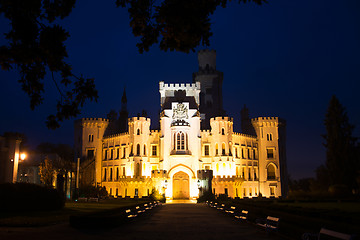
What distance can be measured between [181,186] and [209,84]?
28212mm

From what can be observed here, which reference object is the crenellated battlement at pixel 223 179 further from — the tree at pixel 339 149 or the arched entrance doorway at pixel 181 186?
the tree at pixel 339 149

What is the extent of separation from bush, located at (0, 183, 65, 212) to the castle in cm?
2850

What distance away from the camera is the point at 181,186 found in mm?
58750

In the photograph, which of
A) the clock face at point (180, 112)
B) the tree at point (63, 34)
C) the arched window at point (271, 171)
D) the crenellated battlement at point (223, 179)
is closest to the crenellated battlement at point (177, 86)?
the clock face at point (180, 112)

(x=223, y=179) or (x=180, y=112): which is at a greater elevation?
(x=180, y=112)

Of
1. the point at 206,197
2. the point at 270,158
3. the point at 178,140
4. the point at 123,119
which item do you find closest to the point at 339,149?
the point at 270,158

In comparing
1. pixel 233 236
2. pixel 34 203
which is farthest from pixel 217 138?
pixel 233 236

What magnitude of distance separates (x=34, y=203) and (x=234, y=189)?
39.0 metres

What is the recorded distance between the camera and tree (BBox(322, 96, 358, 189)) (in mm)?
52688

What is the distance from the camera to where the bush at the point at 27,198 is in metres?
23.3

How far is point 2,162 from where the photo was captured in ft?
120

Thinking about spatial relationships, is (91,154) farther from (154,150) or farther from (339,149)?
(339,149)

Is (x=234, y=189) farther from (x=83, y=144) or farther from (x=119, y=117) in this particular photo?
(x=119, y=117)

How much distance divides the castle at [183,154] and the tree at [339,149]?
12.7 m
